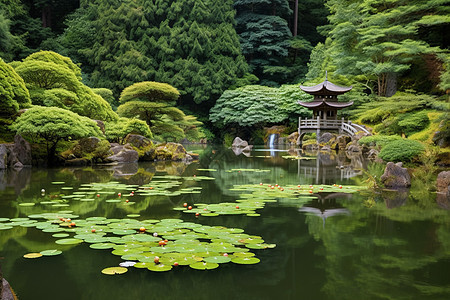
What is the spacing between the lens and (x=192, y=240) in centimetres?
345

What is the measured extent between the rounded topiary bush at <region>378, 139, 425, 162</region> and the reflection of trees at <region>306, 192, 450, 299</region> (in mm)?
4724

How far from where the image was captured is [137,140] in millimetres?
13672

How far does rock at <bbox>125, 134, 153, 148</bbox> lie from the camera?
13562 millimetres

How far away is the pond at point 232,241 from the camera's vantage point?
2584 mm

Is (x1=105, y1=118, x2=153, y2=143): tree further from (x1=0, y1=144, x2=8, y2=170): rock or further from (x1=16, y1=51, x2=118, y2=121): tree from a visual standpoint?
(x1=0, y1=144, x2=8, y2=170): rock

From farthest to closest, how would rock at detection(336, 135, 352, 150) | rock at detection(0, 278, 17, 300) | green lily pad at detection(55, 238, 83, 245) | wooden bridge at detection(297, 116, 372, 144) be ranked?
wooden bridge at detection(297, 116, 372, 144) < rock at detection(336, 135, 352, 150) < green lily pad at detection(55, 238, 83, 245) < rock at detection(0, 278, 17, 300)

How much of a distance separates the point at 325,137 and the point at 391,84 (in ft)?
16.2

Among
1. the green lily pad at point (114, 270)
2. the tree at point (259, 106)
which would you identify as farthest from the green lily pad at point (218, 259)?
the tree at point (259, 106)

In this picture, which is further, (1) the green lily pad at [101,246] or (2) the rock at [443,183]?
(2) the rock at [443,183]

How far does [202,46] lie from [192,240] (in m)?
30.7

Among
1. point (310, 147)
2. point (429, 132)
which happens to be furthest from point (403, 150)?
point (310, 147)

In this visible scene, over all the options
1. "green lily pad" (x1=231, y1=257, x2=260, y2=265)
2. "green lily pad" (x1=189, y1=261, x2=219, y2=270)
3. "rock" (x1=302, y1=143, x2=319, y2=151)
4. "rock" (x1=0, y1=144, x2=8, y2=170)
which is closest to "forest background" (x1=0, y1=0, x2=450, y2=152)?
"rock" (x1=302, y1=143, x2=319, y2=151)

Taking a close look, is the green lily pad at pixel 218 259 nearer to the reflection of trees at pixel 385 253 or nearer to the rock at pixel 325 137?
the reflection of trees at pixel 385 253

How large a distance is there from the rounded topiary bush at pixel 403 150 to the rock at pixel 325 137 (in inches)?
502
